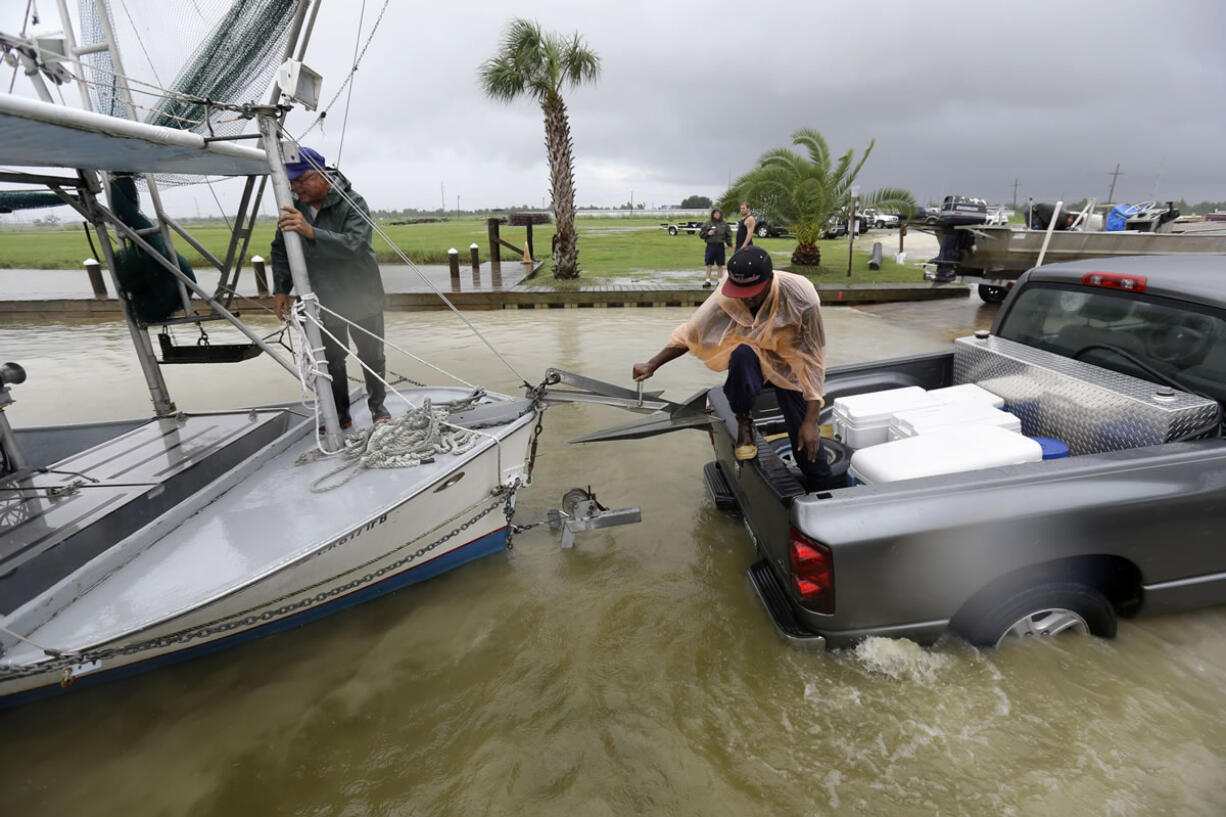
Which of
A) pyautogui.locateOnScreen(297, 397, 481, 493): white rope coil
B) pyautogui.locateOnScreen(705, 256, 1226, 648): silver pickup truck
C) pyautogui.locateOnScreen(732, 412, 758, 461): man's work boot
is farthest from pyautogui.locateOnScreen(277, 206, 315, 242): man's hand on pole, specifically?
pyautogui.locateOnScreen(705, 256, 1226, 648): silver pickup truck

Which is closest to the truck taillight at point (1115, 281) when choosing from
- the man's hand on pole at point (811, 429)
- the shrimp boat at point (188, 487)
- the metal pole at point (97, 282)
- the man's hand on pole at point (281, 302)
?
the man's hand on pole at point (811, 429)

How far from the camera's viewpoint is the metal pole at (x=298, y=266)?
297 cm

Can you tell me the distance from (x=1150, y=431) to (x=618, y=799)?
2.80 metres

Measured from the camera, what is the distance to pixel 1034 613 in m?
2.52

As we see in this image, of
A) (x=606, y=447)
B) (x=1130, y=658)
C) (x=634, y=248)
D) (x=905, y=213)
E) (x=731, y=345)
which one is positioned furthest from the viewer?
(x=634, y=248)

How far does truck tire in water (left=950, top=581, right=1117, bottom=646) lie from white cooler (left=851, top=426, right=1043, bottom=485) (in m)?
0.56

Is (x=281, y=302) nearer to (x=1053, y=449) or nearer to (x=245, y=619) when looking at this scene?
(x=245, y=619)

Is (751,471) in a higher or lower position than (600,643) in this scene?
higher

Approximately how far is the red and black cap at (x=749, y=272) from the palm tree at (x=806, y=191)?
573 inches

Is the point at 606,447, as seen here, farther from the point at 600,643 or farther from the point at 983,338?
the point at 983,338

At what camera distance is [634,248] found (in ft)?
83.8

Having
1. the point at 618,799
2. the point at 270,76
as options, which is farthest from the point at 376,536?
the point at 270,76

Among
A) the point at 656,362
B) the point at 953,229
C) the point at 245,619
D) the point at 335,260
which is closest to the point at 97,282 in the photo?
the point at 335,260

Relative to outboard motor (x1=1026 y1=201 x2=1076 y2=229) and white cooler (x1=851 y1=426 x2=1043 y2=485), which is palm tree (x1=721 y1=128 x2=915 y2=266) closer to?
outboard motor (x1=1026 y1=201 x2=1076 y2=229)
